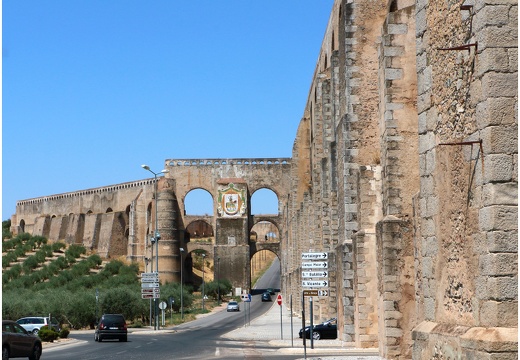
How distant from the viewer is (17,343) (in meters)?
23.3

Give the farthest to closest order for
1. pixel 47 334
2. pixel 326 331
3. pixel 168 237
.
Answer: pixel 168 237 → pixel 47 334 → pixel 326 331

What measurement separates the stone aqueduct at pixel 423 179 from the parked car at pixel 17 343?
8175 millimetres

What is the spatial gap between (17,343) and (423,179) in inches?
599

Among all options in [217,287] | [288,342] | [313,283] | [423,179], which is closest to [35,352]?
[313,283]

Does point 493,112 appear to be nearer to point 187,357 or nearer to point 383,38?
point 383,38

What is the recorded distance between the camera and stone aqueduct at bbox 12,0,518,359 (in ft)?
27.3

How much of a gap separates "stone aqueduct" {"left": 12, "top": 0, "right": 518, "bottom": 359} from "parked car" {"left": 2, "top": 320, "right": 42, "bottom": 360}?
8.17 meters

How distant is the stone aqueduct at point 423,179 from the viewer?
327 inches

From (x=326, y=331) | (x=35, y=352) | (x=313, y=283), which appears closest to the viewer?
(x=313, y=283)

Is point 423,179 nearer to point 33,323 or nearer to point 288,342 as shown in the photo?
point 288,342

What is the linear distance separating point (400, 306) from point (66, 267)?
7344cm

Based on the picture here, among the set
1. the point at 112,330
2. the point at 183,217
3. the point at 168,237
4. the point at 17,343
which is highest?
the point at 183,217

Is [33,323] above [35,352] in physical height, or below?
above

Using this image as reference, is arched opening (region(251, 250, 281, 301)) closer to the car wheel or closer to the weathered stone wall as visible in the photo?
the car wheel
